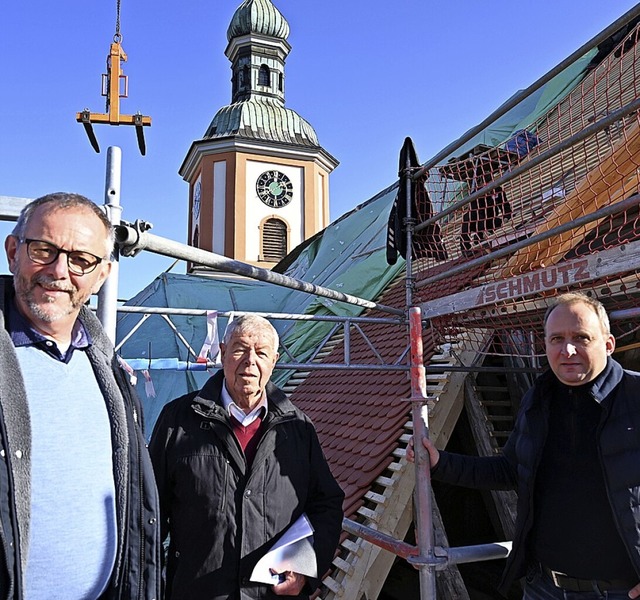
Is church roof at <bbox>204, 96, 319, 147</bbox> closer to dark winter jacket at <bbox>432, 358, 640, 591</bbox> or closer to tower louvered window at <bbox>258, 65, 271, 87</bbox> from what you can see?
tower louvered window at <bbox>258, 65, 271, 87</bbox>

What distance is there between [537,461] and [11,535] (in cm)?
171

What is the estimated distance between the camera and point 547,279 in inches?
140

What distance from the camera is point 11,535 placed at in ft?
4.33

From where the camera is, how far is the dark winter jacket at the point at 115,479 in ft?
4.36

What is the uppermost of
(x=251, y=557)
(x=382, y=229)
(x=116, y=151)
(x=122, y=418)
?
(x=382, y=229)

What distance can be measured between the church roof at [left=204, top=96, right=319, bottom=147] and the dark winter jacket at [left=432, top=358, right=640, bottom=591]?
23.4 meters

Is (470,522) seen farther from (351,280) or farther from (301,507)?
(301,507)

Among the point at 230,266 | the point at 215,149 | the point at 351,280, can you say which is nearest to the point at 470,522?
the point at 351,280

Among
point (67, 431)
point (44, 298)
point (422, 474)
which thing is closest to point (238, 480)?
point (67, 431)

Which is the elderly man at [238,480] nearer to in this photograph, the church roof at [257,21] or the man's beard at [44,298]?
the man's beard at [44,298]

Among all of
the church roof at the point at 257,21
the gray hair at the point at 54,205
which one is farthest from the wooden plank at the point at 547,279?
the church roof at the point at 257,21

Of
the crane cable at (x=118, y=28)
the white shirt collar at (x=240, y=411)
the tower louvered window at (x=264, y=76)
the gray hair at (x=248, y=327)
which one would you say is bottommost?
the white shirt collar at (x=240, y=411)

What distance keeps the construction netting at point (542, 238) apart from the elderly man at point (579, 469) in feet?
3.74

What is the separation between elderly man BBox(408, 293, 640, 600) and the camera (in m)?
1.97
